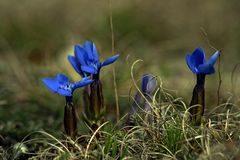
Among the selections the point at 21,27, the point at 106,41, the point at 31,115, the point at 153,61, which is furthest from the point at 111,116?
the point at 21,27

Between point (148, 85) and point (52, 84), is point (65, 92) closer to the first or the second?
point (52, 84)

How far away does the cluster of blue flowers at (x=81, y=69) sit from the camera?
7.71ft

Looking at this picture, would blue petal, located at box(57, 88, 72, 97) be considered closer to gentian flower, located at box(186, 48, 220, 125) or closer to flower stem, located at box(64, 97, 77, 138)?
flower stem, located at box(64, 97, 77, 138)

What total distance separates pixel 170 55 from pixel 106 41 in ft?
1.90

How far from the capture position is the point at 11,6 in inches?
255

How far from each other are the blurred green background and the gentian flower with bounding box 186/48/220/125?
0.73m

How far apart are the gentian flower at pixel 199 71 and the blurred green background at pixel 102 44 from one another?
2.41 feet

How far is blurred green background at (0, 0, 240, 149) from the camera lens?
3631mm

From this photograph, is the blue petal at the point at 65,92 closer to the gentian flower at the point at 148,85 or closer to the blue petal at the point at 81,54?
the blue petal at the point at 81,54

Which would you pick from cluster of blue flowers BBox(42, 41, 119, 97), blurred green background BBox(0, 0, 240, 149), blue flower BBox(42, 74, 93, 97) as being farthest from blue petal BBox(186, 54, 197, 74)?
blurred green background BBox(0, 0, 240, 149)

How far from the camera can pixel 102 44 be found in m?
5.44

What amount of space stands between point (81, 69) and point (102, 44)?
9.72 feet

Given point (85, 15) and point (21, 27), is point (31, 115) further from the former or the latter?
point (85, 15)

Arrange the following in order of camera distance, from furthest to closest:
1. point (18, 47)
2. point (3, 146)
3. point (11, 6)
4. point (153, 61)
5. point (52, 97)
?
1. point (11, 6)
2. point (18, 47)
3. point (153, 61)
4. point (52, 97)
5. point (3, 146)
